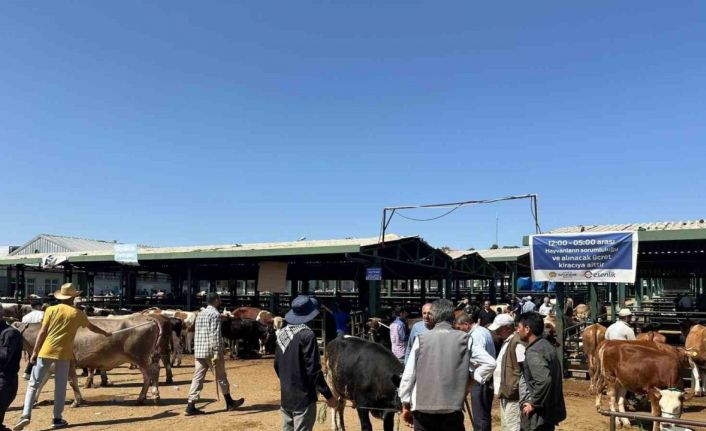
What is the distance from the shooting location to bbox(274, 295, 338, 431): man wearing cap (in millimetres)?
5312

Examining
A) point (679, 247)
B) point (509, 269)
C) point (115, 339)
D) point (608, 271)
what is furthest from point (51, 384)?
point (509, 269)

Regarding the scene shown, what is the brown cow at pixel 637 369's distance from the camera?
8.38 meters

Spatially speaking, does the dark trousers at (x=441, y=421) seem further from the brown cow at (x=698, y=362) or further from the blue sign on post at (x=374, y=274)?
the blue sign on post at (x=374, y=274)

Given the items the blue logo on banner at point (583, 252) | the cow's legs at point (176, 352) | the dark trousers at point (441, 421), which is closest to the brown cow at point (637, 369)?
the blue logo on banner at point (583, 252)

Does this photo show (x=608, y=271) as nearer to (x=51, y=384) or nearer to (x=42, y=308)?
(x=51, y=384)

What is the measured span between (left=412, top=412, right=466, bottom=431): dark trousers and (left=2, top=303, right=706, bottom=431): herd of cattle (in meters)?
2.08

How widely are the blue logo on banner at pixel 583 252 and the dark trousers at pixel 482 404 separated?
7013 millimetres

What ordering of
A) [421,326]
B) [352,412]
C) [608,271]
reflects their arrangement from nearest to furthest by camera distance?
[421,326] → [352,412] → [608,271]

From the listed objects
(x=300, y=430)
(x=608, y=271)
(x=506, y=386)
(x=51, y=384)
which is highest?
(x=608, y=271)

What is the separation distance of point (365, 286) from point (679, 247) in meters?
10.7

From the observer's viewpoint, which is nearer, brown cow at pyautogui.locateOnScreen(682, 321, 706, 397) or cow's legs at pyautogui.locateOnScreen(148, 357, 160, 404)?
cow's legs at pyautogui.locateOnScreen(148, 357, 160, 404)

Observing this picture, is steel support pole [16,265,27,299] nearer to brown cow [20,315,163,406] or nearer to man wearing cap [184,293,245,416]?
brown cow [20,315,163,406]

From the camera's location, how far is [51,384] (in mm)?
11320

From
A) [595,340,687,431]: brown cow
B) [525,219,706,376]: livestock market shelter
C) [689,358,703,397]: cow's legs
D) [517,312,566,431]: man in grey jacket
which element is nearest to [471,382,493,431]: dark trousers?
[517,312,566,431]: man in grey jacket
